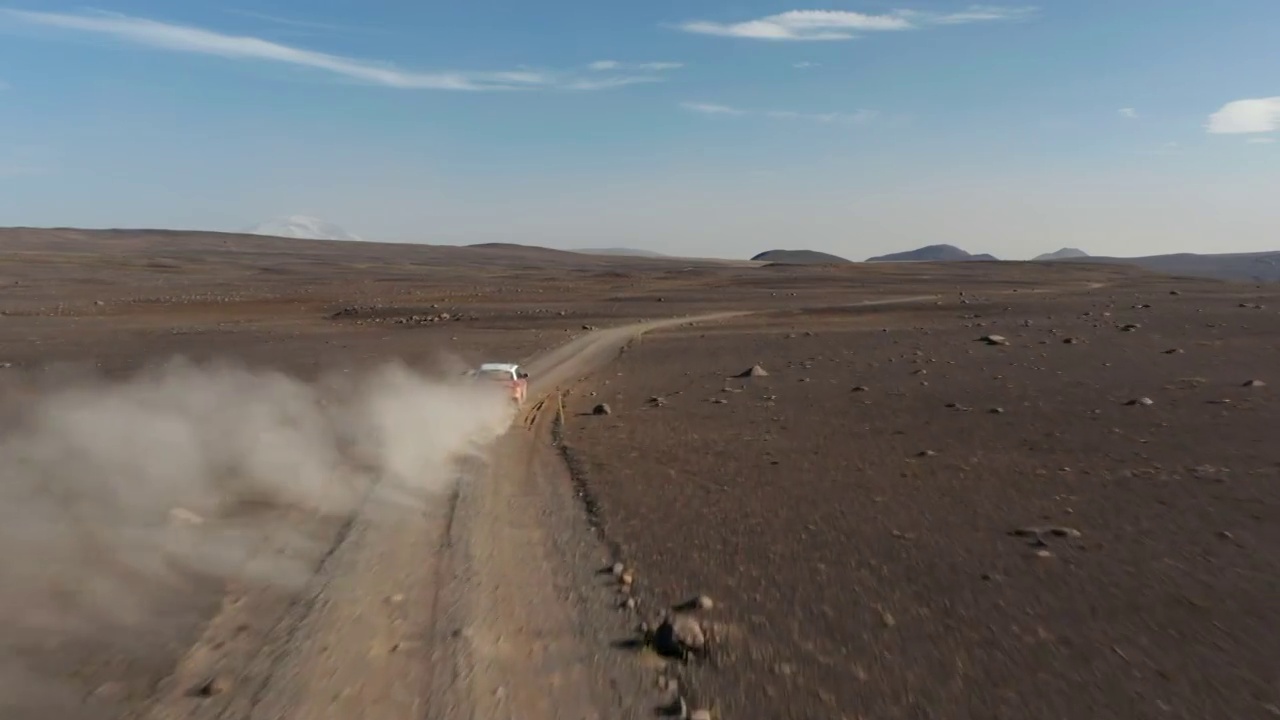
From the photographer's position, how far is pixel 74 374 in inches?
1158

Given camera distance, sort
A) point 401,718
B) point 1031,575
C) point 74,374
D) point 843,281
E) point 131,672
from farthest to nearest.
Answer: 1. point 843,281
2. point 74,374
3. point 1031,575
4. point 131,672
5. point 401,718

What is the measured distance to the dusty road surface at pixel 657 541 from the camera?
7.66 m

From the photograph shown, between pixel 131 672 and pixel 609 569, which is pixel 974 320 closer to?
pixel 609 569

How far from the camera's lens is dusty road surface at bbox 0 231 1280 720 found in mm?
7660

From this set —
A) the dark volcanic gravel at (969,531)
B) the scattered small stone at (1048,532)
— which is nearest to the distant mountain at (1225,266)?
the dark volcanic gravel at (969,531)

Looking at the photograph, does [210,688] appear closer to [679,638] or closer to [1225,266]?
[679,638]

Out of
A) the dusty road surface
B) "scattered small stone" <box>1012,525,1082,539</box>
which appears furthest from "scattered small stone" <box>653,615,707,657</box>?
"scattered small stone" <box>1012,525,1082,539</box>

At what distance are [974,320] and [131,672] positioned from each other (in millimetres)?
39997

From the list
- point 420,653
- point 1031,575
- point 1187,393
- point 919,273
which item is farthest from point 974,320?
point 919,273

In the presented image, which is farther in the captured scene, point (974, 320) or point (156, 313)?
point (156, 313)

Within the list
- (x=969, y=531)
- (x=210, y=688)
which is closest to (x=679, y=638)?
(x=210, y=688)

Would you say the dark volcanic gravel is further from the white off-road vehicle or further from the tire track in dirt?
the white off-road vehicle

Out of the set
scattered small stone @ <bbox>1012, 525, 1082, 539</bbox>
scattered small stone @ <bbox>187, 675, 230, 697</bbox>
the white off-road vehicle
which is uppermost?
the white off-road vehicle

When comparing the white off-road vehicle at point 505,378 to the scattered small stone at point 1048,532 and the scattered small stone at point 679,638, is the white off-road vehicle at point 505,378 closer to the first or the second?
the scattered small stone at point 1048,532
